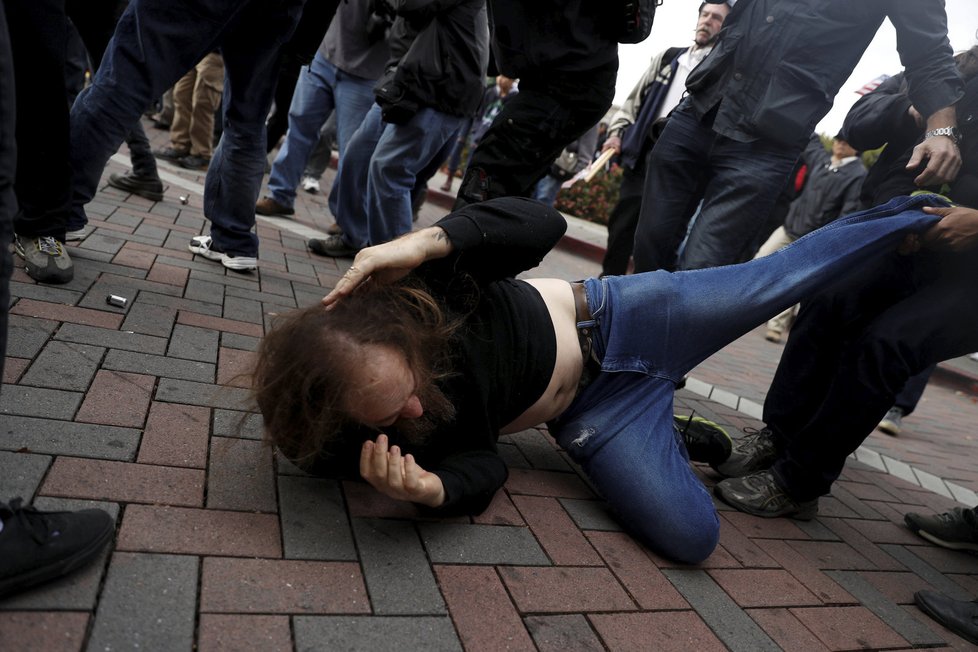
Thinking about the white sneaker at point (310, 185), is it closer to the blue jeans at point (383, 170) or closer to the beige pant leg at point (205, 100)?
the beige pant leg at point (205, 100)

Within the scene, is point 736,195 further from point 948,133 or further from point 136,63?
point 136,63

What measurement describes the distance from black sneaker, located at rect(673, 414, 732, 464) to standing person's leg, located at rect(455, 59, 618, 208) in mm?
1208

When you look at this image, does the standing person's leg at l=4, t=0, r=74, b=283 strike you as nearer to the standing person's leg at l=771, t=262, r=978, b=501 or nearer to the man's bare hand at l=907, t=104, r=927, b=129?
the standing person's leg at l=771, t=262, r=978, b=501

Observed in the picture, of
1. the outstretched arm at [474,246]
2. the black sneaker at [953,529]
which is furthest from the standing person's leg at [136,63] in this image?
the black sneaker at [953,529]

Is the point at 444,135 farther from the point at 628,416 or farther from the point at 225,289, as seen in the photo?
the point at 628,416

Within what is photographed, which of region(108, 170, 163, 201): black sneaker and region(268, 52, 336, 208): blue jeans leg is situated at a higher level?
region(268, 52, 336, 208): blue jeans leg

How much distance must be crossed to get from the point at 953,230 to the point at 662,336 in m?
0.89

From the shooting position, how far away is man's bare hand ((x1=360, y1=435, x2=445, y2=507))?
1315 millimetres

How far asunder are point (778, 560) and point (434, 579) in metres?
1.06

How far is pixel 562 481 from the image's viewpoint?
2004mm

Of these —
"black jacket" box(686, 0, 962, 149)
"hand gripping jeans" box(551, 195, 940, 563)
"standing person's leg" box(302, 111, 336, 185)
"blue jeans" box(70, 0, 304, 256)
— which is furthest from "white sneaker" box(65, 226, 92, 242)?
"standing person's leg" box(302, 111, 336, 185)

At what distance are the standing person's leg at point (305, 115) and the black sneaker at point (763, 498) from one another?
334cm

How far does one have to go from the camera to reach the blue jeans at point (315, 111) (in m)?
4.11

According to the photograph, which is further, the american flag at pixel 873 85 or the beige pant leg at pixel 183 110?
Answer: the beige pant leg at pixel 183 110
